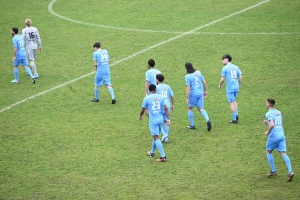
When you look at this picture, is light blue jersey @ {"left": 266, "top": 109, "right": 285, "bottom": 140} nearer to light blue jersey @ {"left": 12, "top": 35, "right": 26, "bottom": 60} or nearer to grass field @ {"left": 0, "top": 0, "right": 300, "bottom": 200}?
grass field @ {"left": 0, "top": 0, "right": 300, "bottom": 200}

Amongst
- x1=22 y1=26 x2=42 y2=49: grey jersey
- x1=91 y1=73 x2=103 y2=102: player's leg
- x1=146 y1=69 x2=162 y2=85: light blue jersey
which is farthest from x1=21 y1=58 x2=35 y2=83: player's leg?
x1=146 y1=69 x2=162 y2=85: light blue jersey

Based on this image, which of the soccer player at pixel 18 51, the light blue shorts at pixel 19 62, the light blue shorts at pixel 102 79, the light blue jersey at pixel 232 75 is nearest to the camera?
the light blue jersey at pixel 232 75

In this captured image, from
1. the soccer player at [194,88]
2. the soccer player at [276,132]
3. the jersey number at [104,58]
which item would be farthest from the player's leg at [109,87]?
the soccer player at [276,132]

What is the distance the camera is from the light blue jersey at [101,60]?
21.6 meters

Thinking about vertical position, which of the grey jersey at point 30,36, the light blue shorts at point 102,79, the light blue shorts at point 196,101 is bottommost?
the light blue shorts at point 196,101

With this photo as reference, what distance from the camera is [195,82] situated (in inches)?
747

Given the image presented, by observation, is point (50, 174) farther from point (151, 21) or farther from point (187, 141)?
point (151, 21)

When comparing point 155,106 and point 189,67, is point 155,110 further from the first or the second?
point 189,67

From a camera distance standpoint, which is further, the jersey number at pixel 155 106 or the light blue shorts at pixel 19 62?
the light blue shorts at pixel 19 62

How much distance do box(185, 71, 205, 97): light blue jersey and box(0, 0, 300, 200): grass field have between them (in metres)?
1.37

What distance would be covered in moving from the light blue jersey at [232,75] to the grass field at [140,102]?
4.25 feet

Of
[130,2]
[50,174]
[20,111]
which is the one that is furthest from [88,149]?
[130,2]

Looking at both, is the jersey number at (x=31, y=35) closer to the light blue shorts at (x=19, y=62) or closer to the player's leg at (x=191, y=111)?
the light blue shorts at (x=19, y=62)

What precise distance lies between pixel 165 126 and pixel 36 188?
15.7 feet
